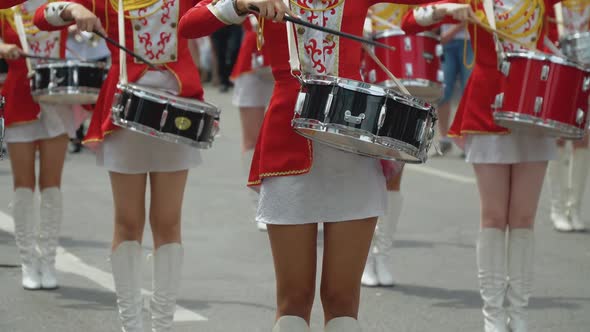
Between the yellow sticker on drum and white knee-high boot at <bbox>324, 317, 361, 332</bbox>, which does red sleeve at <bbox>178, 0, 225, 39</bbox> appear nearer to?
the yellow sticker on drum

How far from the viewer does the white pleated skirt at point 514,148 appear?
549 centimetres

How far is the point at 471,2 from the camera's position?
5555mm

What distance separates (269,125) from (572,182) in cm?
511

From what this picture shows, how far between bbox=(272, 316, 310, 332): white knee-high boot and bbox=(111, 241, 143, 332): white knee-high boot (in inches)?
51.3

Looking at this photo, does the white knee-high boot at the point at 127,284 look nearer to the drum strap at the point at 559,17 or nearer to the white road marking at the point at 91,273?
the white road marking at the point at 91,273

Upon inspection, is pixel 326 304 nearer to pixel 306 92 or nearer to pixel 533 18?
pixel 306 92

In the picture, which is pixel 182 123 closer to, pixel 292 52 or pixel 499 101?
pixel 292 52

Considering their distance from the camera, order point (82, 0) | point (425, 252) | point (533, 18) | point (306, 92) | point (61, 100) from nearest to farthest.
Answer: point (306, 92), point (82, 0), point (533, 18), point (61, 100), point (425, 252)

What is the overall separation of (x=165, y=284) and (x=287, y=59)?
1526mm

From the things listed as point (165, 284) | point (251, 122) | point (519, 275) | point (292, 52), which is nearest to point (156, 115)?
point (165, 284)

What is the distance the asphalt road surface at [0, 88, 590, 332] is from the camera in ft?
20.2

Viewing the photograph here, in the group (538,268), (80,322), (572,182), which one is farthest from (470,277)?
(80,322)

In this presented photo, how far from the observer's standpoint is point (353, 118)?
150 inches

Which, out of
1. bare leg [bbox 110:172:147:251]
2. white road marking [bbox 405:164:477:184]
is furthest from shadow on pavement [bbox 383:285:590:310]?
white road marking [bbox 405:164:477:184]
